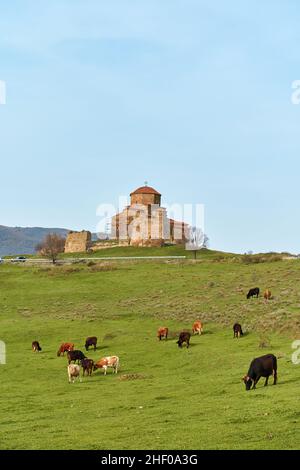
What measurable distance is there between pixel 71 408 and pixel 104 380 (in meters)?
6.74

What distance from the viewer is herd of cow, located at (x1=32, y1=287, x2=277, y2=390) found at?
2441 cm

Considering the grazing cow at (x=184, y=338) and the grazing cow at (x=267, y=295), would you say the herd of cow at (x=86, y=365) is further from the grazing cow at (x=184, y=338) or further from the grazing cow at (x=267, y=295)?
the grazing cow at (x=267, y=295)

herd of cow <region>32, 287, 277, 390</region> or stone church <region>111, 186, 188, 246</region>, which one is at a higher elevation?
stone church <region>111, 186, 188, 246</region>

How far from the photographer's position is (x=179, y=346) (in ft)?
128

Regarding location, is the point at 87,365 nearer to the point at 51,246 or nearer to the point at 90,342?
the point at 90,342

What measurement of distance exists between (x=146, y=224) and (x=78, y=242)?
20500 mm

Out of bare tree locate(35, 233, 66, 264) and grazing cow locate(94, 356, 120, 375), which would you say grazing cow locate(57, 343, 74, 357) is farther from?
bare tree locate(35, 233, 66, 264)

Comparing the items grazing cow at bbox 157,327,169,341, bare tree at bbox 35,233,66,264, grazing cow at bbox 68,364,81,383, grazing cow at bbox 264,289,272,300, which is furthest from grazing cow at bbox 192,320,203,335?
bare tree at bbox 35,233,66,264

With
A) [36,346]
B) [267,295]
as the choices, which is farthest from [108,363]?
[267,295]

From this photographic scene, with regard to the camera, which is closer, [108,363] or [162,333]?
[108,363]

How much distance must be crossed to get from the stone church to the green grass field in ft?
199

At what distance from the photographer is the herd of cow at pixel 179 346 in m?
24.4
